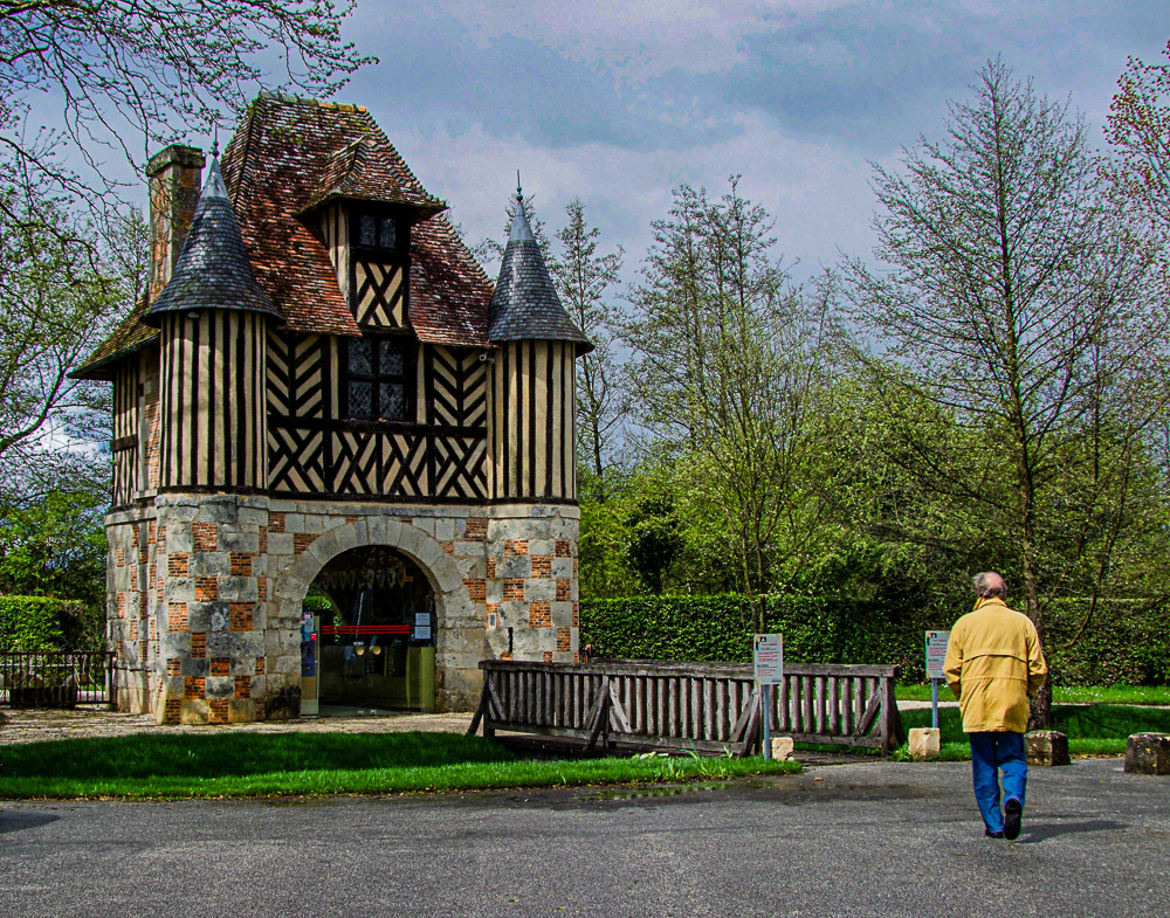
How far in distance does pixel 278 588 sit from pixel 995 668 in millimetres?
14015

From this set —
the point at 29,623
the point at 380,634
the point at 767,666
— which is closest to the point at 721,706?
the point at 767,666

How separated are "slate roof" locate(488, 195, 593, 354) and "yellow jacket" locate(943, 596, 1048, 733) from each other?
13.7 metres

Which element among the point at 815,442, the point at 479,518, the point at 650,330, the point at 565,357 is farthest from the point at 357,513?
the point at 650,330

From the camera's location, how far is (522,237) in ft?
73.5

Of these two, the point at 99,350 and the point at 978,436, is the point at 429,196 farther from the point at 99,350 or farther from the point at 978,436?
the point at 978,436

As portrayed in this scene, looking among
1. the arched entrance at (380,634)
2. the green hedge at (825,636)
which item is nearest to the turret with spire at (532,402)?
the arched entrance at (380,634)

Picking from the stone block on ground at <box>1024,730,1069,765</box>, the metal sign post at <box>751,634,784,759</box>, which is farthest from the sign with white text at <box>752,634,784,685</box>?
the stone block on ground at <box>1024,730,1069,765</box>

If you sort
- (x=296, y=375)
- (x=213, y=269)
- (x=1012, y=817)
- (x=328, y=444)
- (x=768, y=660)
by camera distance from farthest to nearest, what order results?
(x=328, y=444)
(x=296, y=375)
(x=213, y=269)
(x=768, y=660)
(x=1012, y=817)

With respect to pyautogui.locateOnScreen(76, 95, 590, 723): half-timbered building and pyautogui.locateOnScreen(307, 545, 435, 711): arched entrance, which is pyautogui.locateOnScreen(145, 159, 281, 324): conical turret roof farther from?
pyautogui.locateOnScreen(307, 545, 435, 711): arched entrance

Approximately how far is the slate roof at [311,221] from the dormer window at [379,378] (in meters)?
0.52

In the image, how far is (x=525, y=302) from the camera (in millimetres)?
21656

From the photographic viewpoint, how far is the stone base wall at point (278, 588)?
1888 centimetres

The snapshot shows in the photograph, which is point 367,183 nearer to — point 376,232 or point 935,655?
point 376,232

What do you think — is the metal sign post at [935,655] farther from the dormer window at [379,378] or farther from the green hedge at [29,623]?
the green hedge at [29,623]
